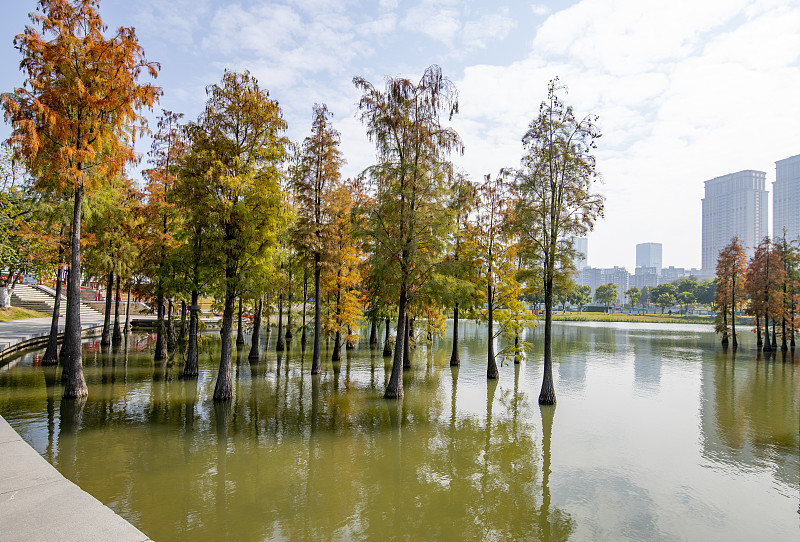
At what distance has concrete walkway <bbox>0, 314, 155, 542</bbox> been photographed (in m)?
5.45

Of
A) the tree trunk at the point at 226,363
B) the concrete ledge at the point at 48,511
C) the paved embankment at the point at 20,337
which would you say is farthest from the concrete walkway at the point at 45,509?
the paved embankment at the point at 20,337

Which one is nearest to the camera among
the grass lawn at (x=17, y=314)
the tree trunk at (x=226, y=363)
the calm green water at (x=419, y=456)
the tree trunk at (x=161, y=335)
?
the calm green water at (x=419, y=456)

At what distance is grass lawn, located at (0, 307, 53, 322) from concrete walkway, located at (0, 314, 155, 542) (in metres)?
44.7

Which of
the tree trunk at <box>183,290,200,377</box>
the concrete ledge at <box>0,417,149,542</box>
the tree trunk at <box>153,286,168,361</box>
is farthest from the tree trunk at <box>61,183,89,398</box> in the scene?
the concrete ledge at <box>0,417,149,542</box>

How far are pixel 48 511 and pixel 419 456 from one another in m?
8.02

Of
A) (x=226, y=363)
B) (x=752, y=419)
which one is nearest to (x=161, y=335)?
(x=226, y=363)

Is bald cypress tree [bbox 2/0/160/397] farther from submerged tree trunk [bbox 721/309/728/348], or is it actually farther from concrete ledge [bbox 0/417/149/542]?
submerged tree trunk [bbox 721/309/728/348]

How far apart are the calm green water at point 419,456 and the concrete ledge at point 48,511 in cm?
143

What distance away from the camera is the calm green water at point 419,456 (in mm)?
8117

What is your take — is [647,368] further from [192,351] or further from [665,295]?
[665,295]

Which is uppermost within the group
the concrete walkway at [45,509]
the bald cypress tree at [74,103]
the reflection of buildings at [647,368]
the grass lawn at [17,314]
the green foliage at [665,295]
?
the bald cypress tree at [74,103]

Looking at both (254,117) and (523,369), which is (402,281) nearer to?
(254,117)

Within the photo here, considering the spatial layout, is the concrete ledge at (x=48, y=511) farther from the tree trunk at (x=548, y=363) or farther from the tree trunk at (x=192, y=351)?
the tree trunk at (x=548, y=363)

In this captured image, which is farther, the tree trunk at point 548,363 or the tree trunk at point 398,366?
the tree trunk at point 398,366
